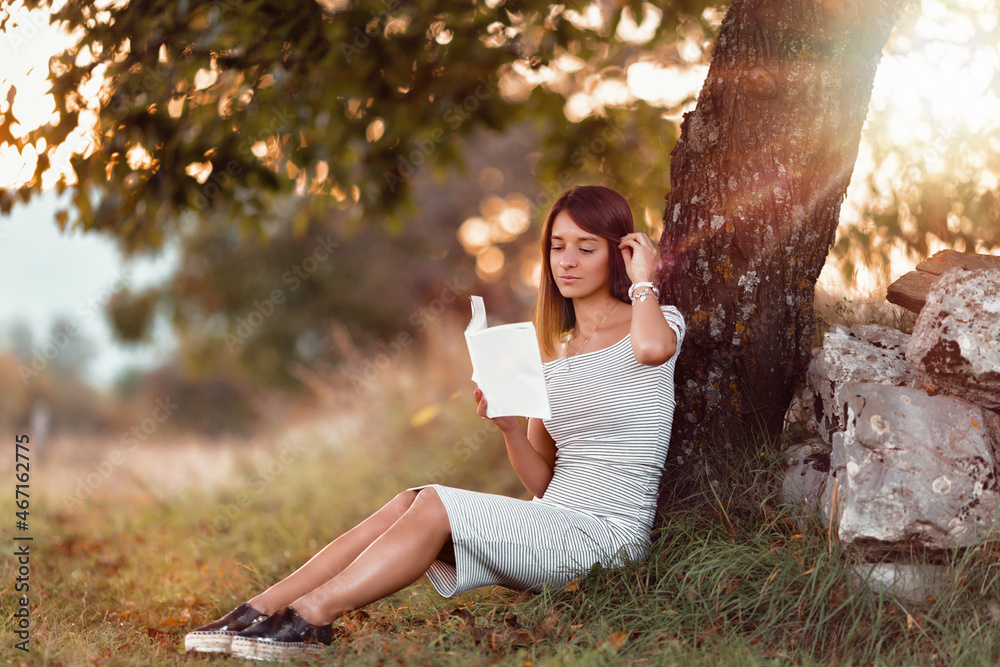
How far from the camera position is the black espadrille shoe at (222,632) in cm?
255

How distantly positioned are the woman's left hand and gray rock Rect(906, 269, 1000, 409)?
3.27 feet

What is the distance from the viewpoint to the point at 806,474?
3.02 m

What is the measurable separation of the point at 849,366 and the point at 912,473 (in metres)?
0.53

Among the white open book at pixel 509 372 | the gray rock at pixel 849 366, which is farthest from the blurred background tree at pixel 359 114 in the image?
the white open book at pixel 509 372

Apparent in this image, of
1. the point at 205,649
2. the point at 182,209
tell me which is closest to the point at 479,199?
the point at 182,209

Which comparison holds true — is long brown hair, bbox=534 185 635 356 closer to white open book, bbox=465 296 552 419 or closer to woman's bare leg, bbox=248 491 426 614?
white open book, bbox=465 296 552 419

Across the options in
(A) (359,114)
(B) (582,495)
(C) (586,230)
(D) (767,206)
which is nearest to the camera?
(B) (582,495)

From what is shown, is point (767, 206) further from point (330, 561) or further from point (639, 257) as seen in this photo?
point (330, 561)

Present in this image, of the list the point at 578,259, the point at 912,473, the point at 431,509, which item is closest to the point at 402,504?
the point at 431,509

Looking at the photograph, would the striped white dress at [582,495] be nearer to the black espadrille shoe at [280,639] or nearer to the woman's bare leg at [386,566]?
the woman's bare leg at [386,566]

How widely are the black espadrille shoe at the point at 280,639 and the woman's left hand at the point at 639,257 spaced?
5.42ft

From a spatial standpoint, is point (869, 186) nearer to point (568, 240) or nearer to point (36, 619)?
point (568, 240)

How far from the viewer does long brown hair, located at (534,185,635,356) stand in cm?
312

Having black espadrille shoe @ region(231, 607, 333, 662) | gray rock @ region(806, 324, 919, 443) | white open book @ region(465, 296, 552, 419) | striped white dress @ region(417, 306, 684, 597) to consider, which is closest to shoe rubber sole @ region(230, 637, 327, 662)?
black espadrille shoe @ region(231, 607, 333, 662)
